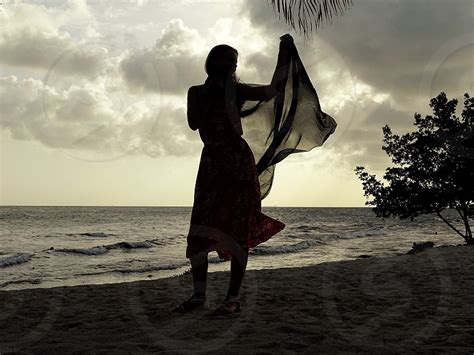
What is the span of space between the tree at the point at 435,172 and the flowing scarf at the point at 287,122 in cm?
1104

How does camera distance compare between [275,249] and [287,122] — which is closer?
[287,122]

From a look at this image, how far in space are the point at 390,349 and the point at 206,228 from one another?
1754 mm

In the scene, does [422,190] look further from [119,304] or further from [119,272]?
[119,304]

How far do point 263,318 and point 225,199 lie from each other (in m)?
1.08

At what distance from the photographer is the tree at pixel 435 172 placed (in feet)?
48.3

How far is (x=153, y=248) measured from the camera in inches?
917

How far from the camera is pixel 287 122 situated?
176 inches

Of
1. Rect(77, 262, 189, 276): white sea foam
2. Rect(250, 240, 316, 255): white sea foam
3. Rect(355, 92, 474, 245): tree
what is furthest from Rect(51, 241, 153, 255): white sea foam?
Rect(355, 92, 474, 245): tree

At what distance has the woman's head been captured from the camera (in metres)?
4.00

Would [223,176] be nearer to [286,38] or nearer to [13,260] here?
[286,38]

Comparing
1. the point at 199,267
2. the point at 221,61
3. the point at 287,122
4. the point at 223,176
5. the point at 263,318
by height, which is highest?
the point at 221,61

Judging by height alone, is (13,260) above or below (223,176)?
below

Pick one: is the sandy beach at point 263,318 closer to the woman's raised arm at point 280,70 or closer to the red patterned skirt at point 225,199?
the red patterned skirt at point 225,199

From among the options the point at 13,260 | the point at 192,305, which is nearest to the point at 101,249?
the point at 13,260
